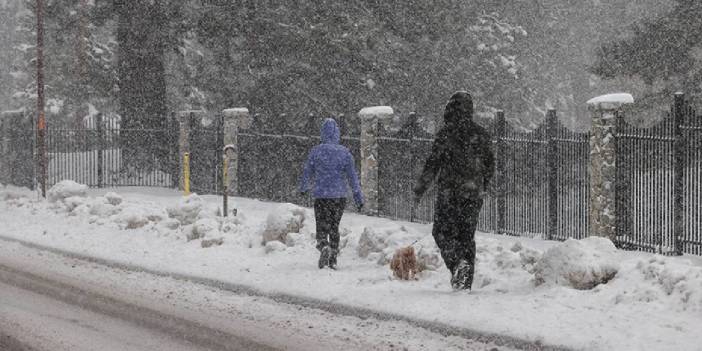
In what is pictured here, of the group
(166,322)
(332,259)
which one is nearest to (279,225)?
(332,259)

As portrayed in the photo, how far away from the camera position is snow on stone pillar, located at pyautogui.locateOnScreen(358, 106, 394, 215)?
18.9 meters

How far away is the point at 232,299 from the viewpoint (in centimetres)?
1092

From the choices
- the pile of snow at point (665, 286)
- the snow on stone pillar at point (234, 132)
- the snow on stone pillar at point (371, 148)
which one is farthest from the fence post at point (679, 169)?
the snow on stone pillar at point (234, 132)

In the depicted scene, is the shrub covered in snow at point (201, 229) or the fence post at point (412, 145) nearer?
the shrub covered in snow at point (201, 229)

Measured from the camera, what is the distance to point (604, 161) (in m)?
14.1

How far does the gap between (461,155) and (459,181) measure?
0.96 feet

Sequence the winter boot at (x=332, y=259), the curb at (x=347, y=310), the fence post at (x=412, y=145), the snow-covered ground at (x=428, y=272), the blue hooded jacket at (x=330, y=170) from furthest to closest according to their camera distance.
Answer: the fence post at (x=412, y=145) → the winter boot at (x=332, y=259) → the blue hooded jacket at (x=330, y=170) → the snow-covered ground at (x=428, y=272) → the curb at (x=347, y=310)

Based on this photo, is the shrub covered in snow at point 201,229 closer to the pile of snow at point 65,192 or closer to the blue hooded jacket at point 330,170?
the blue hooded jacket at point 330,170

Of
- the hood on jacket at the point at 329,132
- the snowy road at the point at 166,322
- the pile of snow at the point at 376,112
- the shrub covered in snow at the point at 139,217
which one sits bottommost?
the snowy road at the point at 166,322

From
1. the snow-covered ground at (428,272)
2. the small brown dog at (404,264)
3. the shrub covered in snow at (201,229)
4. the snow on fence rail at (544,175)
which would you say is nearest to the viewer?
the snow-covered ground at (428,272)

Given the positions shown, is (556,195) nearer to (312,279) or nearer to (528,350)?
(312,279)

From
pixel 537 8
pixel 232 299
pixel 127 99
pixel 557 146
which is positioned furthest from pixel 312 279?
pixel 537 8

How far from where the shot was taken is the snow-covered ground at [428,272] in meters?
8.79

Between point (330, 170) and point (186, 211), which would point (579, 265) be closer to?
point (330, 170)
